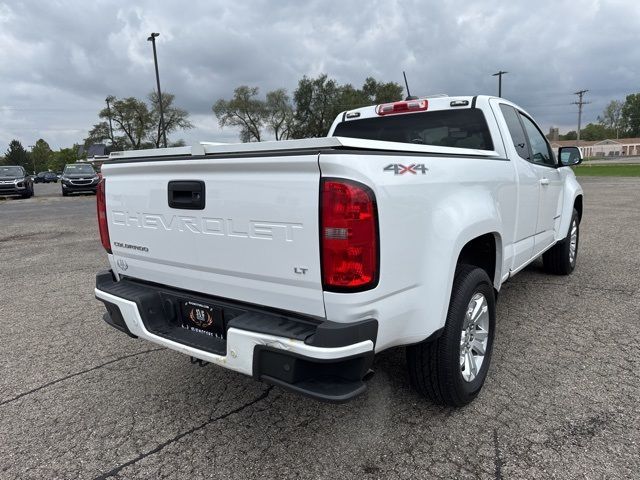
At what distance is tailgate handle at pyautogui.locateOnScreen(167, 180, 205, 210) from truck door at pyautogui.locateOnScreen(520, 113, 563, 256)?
9.61 ft

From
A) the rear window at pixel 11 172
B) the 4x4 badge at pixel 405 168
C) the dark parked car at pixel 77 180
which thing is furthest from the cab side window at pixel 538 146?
the rear window at pixel 11 172

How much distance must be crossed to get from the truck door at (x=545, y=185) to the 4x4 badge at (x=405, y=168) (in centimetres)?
216

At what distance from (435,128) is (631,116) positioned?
14935 centimetres

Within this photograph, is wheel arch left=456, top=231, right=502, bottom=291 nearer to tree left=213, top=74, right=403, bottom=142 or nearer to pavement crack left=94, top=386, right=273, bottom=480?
pavement crack left=94, top=386, right=273, bottom=480

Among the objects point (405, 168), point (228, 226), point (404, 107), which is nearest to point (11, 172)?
point (404, 107)

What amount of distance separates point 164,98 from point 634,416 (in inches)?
2221

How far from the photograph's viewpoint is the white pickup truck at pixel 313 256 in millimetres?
2010

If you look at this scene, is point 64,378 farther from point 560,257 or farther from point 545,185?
point 560,257

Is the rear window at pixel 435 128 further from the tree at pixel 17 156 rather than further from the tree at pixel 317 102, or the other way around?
the tree at pixel 17 156

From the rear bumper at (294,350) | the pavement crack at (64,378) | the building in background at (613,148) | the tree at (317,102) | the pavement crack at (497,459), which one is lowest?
the pavement crack at (497,459)

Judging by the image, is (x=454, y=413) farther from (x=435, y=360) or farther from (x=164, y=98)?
(x=164, y=98)

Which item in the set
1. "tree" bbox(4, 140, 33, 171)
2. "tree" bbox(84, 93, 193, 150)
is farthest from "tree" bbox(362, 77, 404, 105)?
"tree" bbox(4, 140, 33, 171)

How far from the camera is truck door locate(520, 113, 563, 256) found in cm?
419

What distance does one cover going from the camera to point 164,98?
52.9m
